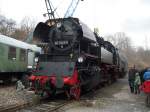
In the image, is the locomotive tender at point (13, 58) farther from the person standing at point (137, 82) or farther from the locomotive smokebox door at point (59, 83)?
the person standing at point (137, 82)

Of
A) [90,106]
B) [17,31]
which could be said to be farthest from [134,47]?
[90,106]

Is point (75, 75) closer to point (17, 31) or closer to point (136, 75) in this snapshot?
point (136, 75)

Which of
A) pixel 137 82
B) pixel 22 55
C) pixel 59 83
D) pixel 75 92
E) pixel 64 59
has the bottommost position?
pixel 75 92

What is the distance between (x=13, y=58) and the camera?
1997 cm

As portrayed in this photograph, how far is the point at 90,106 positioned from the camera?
37.9ft

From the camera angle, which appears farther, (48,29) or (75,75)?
(48,29)

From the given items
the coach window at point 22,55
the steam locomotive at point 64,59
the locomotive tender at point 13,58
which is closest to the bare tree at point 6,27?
the locomotive tender at point 13,58

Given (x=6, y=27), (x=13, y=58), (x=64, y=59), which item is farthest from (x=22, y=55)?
(x=6, y=27)

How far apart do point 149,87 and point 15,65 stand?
11017mm

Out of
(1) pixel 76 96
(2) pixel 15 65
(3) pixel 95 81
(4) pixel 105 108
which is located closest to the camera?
(4) pixel 105 108

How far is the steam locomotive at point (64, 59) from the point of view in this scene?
12594mm

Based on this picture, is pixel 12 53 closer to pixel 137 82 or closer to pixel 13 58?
pixel 13 58

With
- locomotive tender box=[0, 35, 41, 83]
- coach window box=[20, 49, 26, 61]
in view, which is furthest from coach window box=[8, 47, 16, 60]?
coach window box=[20, 49, 26, 61]

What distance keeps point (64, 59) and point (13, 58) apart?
7.74 metres
